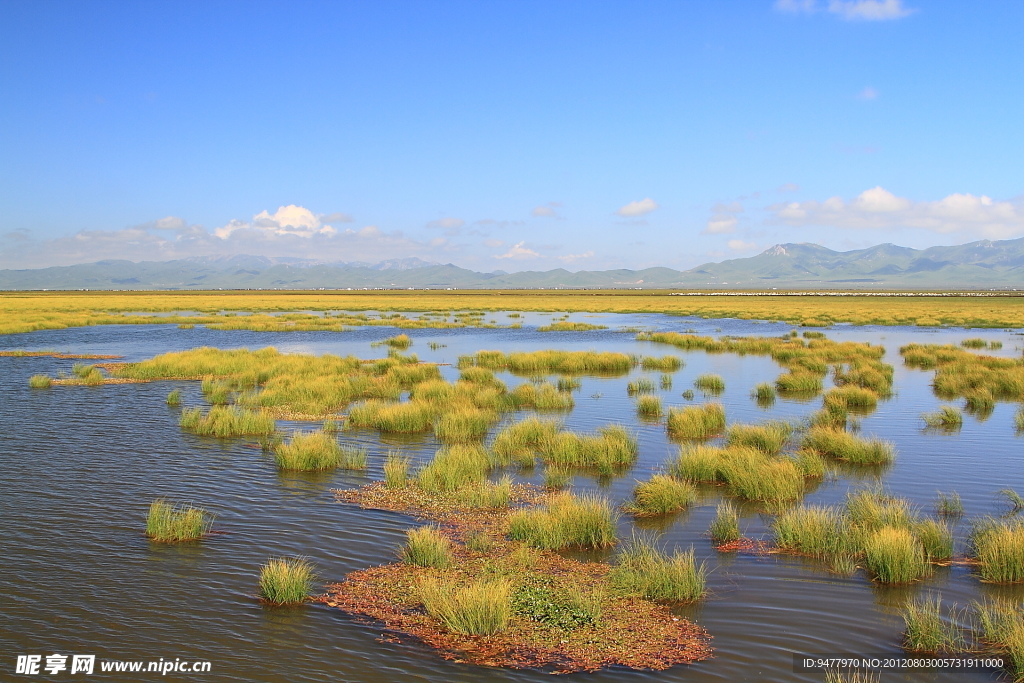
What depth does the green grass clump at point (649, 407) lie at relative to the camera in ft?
70.6

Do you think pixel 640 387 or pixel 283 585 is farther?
pixel 640 387

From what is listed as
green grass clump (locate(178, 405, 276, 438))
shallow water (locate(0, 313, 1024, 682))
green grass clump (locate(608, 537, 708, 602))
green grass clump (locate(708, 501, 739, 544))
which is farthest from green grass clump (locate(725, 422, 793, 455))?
green grass clump (locate(178, 405, 276, 438))

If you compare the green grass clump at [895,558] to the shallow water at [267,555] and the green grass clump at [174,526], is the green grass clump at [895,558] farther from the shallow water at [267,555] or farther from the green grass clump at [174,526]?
the green grass clump at [174,526]

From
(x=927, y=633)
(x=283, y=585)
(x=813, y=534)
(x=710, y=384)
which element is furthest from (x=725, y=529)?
(x=710, y=384)

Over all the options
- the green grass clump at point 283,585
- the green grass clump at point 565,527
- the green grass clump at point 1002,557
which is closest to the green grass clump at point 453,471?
A: the green grass clump at point 565,527

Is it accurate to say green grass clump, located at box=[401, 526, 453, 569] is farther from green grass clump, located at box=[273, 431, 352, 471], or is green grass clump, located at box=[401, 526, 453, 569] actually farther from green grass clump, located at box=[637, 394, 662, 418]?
green grass clump, located at box=[637, 394, 662, 418]

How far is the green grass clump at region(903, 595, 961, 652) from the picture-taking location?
7660mm

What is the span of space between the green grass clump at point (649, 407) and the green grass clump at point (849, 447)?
513 cm

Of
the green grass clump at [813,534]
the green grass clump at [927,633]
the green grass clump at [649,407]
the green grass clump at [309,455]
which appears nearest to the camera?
the green grass clump at [927,633]

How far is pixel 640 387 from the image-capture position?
26.4m

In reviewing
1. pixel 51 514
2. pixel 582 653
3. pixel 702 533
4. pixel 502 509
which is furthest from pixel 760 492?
pixel 51 514

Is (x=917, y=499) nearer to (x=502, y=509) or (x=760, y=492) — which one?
(x=760, y=492)

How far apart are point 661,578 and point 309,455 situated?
877 centimetres

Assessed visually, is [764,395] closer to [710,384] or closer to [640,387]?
[710,384]
